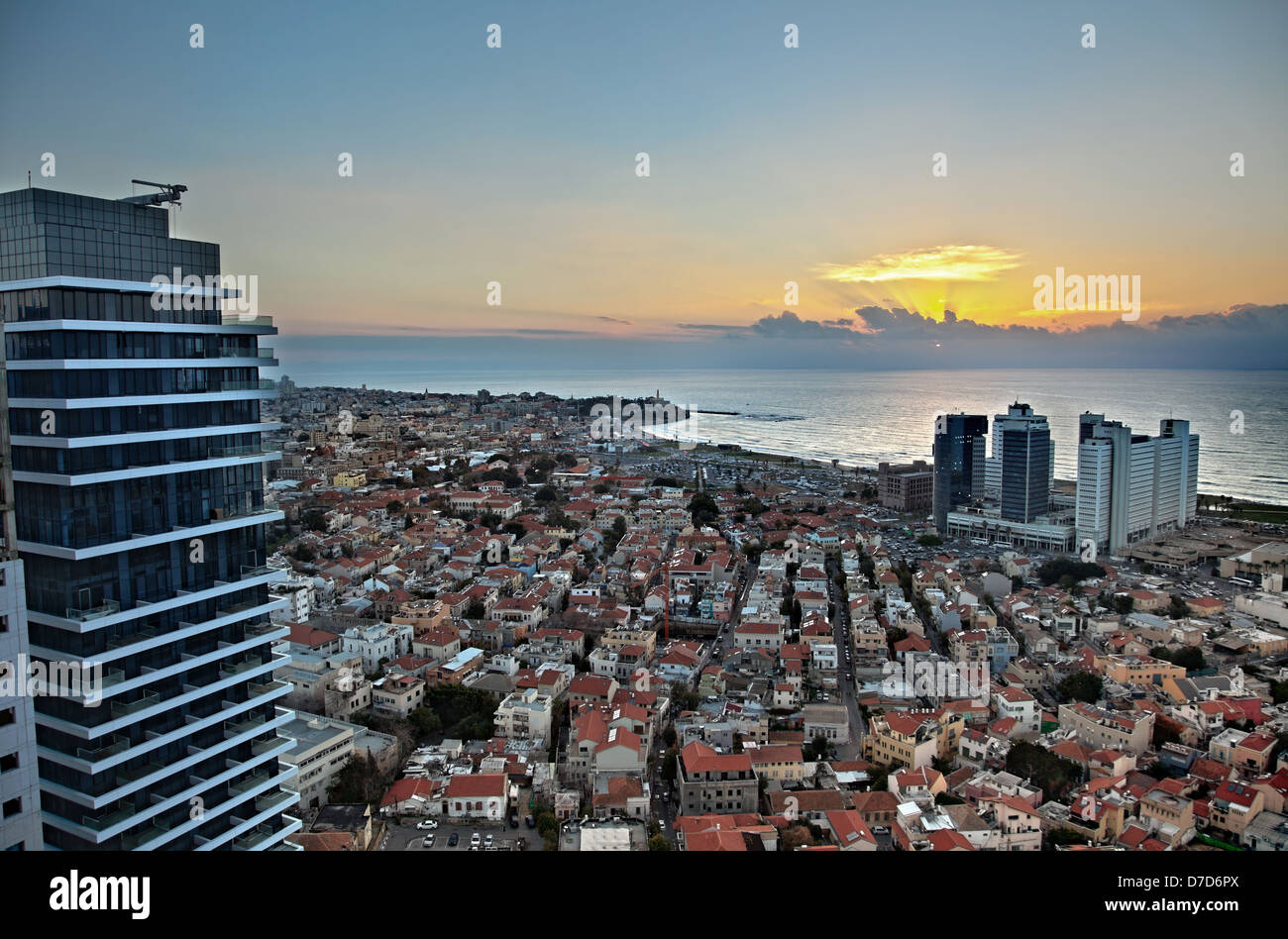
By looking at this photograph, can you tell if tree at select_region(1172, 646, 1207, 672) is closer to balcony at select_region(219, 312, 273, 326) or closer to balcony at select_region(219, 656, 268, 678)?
balcony at select_region(219, 656, 268, 678)

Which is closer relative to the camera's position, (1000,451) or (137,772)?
(137,772)

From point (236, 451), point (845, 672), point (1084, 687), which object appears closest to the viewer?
point (236, 451)

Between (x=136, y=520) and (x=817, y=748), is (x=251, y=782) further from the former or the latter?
(x=817, y=748)

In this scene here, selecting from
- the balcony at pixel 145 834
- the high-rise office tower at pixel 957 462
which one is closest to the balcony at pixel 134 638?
the balcony at pixel 145 834

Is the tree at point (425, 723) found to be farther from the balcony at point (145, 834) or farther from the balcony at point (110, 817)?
the balcony at point (110, 817)

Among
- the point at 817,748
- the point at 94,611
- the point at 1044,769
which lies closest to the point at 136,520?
the point at 94,611

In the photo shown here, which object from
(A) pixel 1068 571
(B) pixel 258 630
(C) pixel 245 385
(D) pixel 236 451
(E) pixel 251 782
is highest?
(C) pixel 245 385

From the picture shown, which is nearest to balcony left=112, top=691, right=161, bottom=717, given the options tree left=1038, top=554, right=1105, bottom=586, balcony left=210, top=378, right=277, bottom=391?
balcony left=210, top=378, right=277, bottom=391
